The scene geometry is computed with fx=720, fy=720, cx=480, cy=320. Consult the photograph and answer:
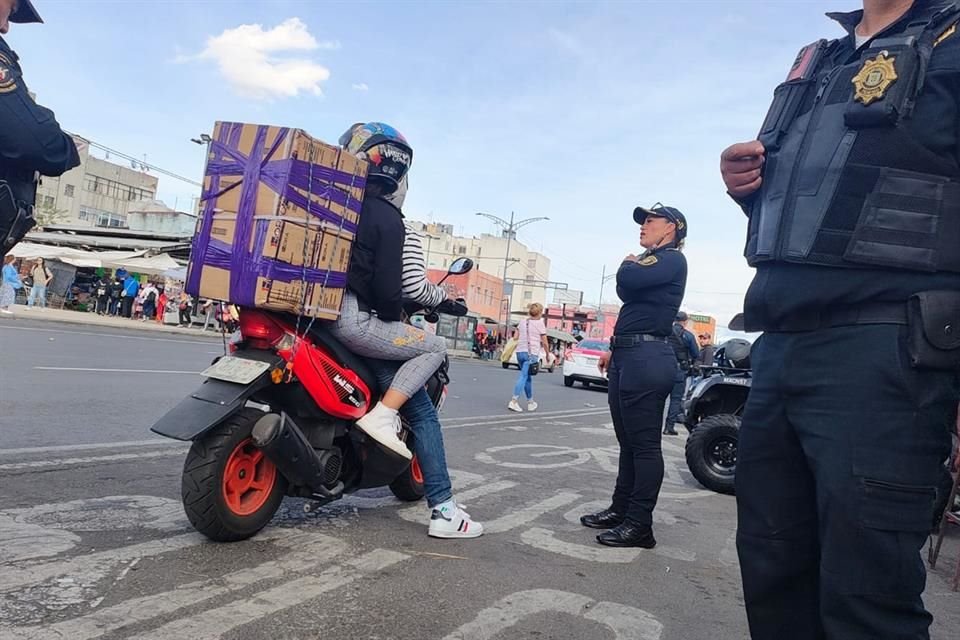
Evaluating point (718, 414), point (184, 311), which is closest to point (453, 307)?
point (718, 414)

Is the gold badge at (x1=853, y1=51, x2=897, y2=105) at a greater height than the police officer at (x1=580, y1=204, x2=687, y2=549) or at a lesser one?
greater

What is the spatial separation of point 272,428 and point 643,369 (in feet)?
6.94

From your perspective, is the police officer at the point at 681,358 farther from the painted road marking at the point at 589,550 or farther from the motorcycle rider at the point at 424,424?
the motorcycle rider at the point at 424,424

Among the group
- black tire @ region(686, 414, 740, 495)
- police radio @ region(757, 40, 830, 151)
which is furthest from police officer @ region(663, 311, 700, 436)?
police radio @ region(757, 40, 830, 151)

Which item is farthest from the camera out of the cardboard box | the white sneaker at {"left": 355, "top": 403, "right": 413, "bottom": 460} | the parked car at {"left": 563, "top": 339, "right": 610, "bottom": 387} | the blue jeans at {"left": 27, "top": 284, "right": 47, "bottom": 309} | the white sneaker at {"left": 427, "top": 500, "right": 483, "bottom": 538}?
the blue jeans at {"left": 27, "top": 284, "right": 47, "bottom": 309}

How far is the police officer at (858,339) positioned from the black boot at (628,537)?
2254 mm

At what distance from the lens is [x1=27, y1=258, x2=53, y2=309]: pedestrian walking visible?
24.2 m

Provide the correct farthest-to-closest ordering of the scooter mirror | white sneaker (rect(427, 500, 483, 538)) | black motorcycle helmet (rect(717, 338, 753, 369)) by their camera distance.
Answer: black motorcycle helmet (rect(717, 338, 753, 369)), the scooter mirror, white sneaker (rect(427, 500, 483, 538))

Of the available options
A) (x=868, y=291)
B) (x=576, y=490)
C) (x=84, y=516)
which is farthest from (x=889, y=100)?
(x=576, y=490)

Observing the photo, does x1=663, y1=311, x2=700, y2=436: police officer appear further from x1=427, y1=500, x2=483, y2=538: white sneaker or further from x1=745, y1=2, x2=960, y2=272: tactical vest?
x1=745, y1=2, x2=960, y2=272: tactical vest

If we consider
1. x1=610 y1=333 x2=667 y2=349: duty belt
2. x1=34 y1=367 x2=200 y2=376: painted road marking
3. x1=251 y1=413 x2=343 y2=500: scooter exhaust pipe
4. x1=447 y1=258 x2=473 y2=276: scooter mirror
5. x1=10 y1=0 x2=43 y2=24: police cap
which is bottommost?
x1=34 y1=367 x2=200 y2=376: painted road marking

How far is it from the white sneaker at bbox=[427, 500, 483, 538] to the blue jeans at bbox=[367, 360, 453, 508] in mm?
47

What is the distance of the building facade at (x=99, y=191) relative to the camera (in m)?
63.3

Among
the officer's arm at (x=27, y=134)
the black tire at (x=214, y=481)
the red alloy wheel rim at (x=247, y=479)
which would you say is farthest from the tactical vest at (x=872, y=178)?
the officer's arm at (x=27, y=134)
